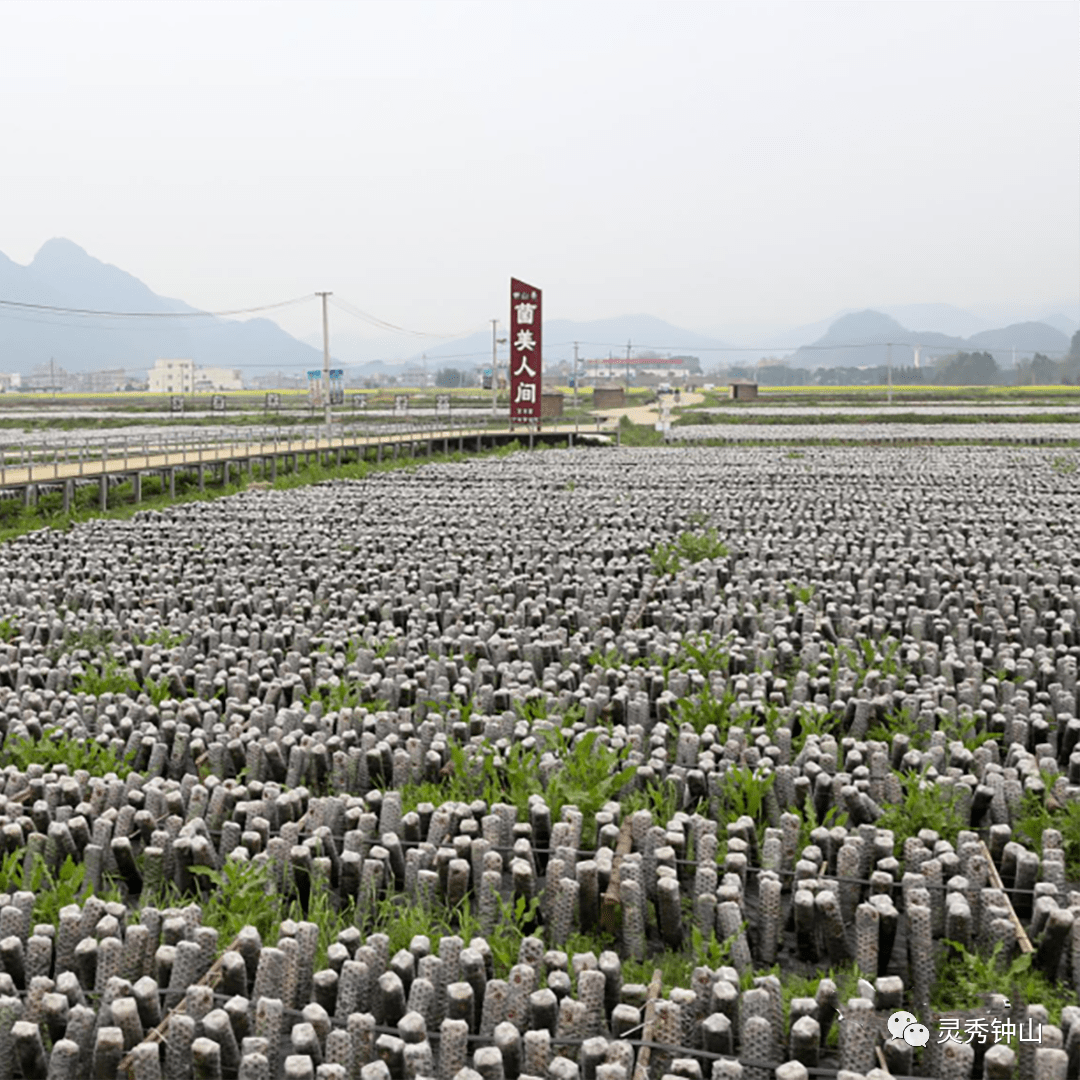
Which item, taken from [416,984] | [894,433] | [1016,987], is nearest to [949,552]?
[1016,987]

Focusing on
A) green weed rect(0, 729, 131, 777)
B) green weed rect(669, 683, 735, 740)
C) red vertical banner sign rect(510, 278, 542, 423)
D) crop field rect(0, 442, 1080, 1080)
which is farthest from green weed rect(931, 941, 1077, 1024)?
red vertical banner sign rect(510, 278, 542, 423)

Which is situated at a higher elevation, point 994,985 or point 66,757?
point 66,757

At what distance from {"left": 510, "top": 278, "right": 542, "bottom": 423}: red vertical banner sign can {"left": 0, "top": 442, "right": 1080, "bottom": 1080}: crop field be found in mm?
34015

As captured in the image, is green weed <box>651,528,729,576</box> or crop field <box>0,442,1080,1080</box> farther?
green weed <box>651,528,729,576</box>

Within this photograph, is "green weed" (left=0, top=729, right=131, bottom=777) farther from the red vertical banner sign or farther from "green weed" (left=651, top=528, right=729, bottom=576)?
the red vertical banner sign

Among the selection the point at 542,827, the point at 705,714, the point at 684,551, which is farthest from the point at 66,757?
the point at 684,551

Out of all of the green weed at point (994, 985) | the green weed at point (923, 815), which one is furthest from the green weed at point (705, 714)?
the green weed at point (994, 985)

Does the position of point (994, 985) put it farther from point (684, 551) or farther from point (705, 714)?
point (684, 551)

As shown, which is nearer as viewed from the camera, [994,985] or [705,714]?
[994,985]

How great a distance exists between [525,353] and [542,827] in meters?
42.7

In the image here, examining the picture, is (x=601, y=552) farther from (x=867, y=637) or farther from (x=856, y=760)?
(x=856, y=760)

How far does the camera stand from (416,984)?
15.5ft

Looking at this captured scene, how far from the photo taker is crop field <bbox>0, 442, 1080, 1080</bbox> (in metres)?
4.59

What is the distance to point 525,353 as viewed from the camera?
48062mm
